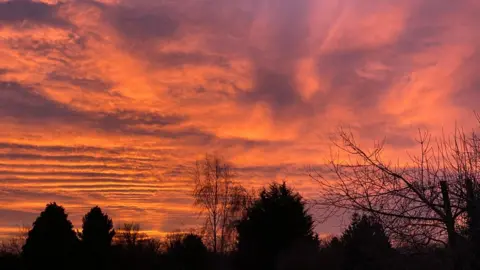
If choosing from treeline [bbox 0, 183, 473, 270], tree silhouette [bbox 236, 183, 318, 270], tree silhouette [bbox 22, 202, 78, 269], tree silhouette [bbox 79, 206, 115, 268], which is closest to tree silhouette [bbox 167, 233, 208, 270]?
treeline [bbox 0, 183, 473, 270]

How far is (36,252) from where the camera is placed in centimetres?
3719

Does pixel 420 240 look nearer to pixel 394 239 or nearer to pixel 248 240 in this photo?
pixel 394 239

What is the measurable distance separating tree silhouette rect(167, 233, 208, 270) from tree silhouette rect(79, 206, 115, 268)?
4733 millimetres

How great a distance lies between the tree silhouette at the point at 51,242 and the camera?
37031 millimetres

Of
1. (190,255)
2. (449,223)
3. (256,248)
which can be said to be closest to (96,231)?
(190,255)

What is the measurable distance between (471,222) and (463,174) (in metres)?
1.18

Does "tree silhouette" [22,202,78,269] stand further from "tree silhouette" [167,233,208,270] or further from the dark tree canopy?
"tree silhouette" [167,233,208,270]

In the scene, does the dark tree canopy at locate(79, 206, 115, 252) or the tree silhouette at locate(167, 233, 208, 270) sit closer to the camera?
the tree silhouette at locate(167, 233, 208, 270)

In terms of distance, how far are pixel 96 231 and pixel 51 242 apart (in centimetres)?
361

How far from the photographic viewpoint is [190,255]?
3875 centimetres

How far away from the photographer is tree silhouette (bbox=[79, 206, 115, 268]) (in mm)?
39531

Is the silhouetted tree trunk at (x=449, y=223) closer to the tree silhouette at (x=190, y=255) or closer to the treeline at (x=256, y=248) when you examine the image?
the treeline at (x=256, y=248)

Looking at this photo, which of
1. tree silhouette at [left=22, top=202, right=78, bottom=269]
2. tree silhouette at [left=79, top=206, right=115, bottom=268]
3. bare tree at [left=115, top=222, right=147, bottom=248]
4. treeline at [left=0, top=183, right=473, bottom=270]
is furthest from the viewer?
bare tree at [left=115, top=222, right=147, bottom=248]

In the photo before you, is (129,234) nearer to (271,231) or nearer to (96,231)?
(96,231)
